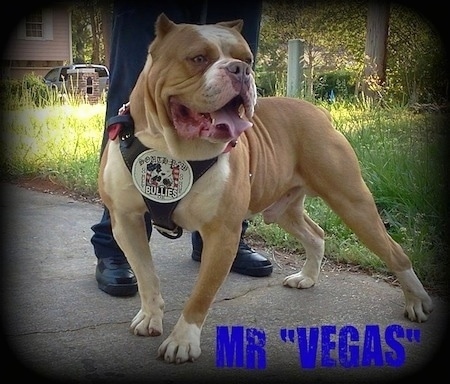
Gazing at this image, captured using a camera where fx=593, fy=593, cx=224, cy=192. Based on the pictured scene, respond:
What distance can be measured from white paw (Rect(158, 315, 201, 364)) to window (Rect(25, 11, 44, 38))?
1.38 meters

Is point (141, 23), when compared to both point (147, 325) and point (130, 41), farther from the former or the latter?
point (147, 325)

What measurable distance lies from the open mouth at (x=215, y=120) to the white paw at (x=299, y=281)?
3.77 ft

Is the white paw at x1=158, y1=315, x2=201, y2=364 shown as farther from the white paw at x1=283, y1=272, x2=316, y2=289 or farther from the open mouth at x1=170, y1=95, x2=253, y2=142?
the white paw at x1=283, y1=272, x2=316, y2=289

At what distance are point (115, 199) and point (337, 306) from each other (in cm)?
114

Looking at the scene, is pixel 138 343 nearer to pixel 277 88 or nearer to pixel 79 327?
pixel 79 327

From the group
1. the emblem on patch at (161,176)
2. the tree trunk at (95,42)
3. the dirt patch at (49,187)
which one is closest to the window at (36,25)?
the tree trunk at (95,42)

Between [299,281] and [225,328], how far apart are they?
68cm

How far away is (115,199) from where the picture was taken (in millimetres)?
2252

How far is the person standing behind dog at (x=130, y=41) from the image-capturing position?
2587mm

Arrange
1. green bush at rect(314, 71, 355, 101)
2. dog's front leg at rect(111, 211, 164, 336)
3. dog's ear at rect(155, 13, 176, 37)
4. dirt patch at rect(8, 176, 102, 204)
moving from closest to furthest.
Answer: dog's ear at rect(155, 13, 176, 37) < dog's front leg at rect(111, 211, 164, 336) < green bush at rect(314, 71, 355, 101) < dirt patch at rect(8, 176, 102, 204)

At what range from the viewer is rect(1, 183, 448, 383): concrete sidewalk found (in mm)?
2082

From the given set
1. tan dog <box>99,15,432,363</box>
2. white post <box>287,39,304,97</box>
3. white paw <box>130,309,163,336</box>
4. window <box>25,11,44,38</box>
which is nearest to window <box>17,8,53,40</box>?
window <box>25,11,44,38</box>

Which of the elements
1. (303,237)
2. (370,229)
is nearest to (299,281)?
(303,237)

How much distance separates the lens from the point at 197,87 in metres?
1.95
